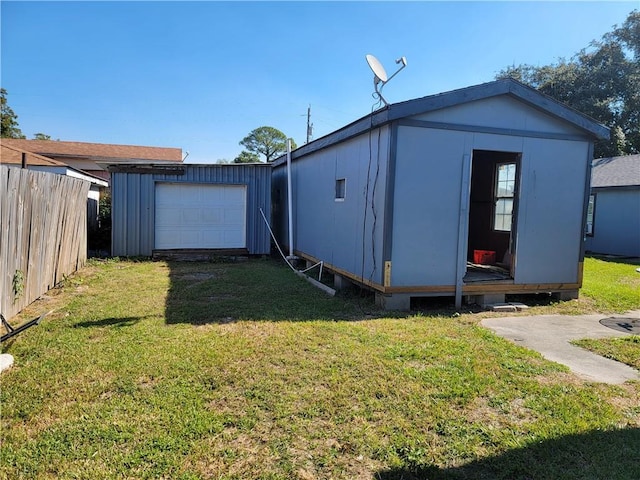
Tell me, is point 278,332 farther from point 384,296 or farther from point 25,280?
point 25,280

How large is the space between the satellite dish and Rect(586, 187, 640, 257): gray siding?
37.1ft

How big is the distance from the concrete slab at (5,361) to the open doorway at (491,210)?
22.2ft

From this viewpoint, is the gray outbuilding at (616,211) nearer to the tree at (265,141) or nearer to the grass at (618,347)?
the grass at (618,347)

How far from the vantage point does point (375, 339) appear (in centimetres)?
443

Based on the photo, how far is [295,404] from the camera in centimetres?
294

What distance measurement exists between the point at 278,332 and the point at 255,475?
2408 mm

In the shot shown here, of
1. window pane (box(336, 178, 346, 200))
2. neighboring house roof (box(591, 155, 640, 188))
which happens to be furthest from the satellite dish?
neighboring house roof (box(591, 155, 640, 188))

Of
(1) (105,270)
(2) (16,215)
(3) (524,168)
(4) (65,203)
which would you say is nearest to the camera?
(2) (16,215)

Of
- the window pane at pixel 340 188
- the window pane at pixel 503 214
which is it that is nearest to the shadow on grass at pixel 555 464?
the window pane at pixel 340 188

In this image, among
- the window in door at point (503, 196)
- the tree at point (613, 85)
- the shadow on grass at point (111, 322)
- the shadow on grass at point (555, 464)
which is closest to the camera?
A: the shadow on grass at point (555, 464)

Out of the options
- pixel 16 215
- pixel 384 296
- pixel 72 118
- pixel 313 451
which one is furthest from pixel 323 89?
pixel 72 118

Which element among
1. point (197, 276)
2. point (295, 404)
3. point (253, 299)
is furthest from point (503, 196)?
point (295, 404)

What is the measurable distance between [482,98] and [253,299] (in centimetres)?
450

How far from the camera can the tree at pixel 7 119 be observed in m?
31.6
